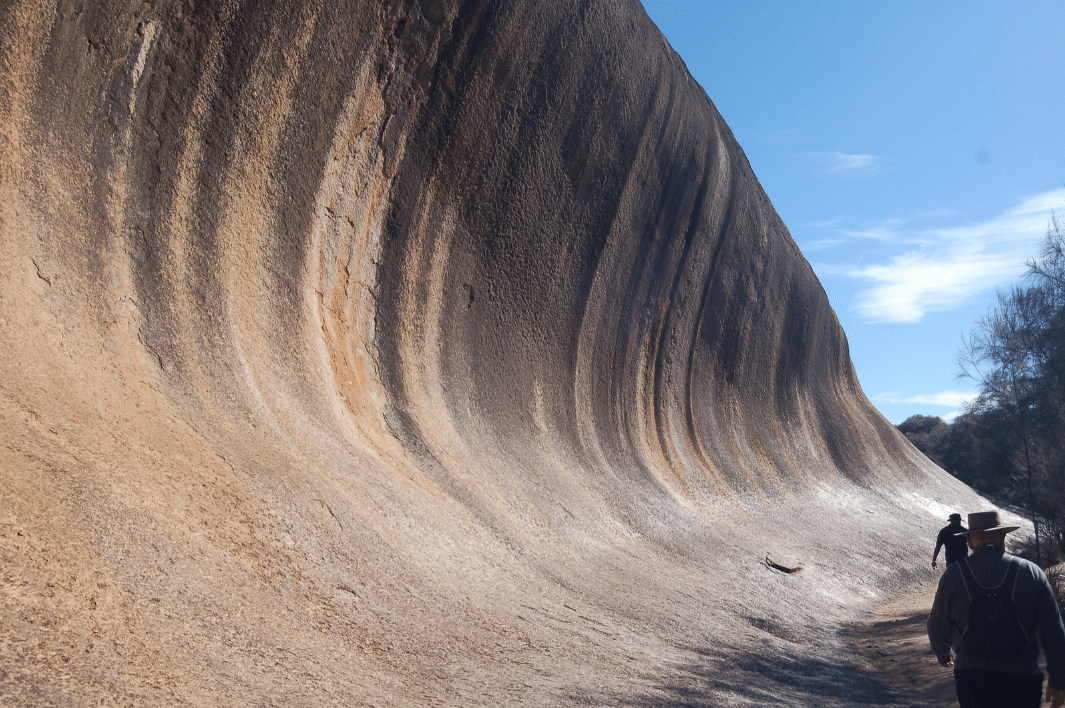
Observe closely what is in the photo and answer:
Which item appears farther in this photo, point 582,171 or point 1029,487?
point 1029,487

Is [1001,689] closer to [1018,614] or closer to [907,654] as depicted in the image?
[1018,614]

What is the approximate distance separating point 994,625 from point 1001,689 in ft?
0.81

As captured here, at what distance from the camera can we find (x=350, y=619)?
465cm

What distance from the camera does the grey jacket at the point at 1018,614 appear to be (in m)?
3.17

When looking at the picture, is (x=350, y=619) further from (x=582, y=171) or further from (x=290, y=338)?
(x=582, y=171)

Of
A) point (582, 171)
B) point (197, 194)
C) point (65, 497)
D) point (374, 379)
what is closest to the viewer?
point (65, 497)

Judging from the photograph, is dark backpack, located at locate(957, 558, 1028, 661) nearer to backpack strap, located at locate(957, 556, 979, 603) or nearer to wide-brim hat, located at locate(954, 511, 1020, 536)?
backpack strap, located at locate(957, 556, 979, 603)

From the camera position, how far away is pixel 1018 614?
3.20 meters

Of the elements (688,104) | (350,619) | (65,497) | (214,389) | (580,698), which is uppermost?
(688,104)

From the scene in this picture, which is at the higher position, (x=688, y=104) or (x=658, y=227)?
(x=688, y=104)

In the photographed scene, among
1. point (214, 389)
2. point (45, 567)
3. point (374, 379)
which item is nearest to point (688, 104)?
point (374, 379)

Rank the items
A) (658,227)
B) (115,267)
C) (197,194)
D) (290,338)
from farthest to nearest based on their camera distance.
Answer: (658,227)
(290,338)
(197,194)
(115,267)

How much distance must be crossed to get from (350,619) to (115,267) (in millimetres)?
3313

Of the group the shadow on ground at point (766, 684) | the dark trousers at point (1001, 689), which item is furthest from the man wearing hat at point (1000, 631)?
the shadow on ground at point (766, 684)
